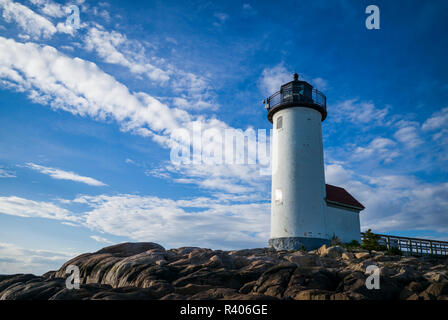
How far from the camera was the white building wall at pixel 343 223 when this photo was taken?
22.8m

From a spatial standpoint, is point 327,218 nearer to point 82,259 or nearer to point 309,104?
point 309,104

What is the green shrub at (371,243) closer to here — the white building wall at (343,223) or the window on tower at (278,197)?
the white building wall at (343,223)

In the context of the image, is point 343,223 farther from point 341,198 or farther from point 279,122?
point 279,122

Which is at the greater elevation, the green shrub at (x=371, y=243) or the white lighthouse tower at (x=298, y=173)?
the white lighthouse tower at (x=298, y=173)

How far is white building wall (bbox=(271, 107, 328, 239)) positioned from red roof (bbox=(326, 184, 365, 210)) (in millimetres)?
1646

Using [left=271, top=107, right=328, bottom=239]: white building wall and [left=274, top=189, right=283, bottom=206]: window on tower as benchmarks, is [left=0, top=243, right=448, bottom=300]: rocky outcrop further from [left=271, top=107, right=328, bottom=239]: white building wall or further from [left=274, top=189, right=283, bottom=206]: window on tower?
[left=274, top=189, right=283, bottom=206]: window on tower

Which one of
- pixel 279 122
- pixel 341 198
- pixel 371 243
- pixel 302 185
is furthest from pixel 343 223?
pixel 279 122

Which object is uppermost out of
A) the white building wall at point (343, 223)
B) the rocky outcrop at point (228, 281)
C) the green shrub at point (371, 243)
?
the white building wall at point (343, 223)

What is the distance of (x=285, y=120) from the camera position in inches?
922

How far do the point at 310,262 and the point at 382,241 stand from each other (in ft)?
49.2

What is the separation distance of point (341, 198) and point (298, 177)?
4.89m

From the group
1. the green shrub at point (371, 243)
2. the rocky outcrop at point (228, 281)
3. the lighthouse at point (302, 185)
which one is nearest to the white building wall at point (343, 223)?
the lighthouse at point (302, 185)
